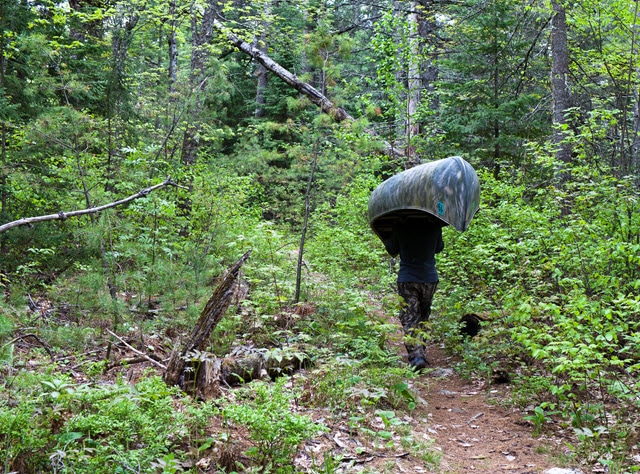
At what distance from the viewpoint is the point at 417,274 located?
7051mm

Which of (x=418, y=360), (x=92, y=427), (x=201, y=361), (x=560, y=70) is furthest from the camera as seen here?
(x=560, y=70)

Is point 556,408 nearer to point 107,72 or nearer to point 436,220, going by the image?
point 436,220

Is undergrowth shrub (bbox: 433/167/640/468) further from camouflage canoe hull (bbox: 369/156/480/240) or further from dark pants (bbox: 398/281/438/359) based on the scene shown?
camouflage canoe hull (bbox: 369/156/480/240)

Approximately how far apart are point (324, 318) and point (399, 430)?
277 cm

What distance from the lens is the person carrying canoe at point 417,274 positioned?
7.02 meters

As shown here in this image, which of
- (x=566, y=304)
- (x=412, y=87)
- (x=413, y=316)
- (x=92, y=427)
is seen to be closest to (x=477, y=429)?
(x=413, y=316)

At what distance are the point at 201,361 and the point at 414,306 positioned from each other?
3.38 metres

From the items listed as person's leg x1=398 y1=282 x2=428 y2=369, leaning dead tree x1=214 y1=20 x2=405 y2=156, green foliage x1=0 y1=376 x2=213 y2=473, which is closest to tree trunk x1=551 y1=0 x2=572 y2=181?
leaning dead tree x1=214 y1=20 x2=405 y2=156

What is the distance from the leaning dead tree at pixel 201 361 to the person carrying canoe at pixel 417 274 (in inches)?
109

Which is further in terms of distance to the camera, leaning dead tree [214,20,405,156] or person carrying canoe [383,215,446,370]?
leaning dead tree [214,20,405,156]

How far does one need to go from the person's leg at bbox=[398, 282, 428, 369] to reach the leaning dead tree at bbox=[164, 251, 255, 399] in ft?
9.00

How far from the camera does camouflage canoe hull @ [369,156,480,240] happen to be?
6930 mm

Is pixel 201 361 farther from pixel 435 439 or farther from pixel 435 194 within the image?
pixel 435 194

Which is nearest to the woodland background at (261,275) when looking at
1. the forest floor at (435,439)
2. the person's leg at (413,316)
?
the forest floor at (435,439)
